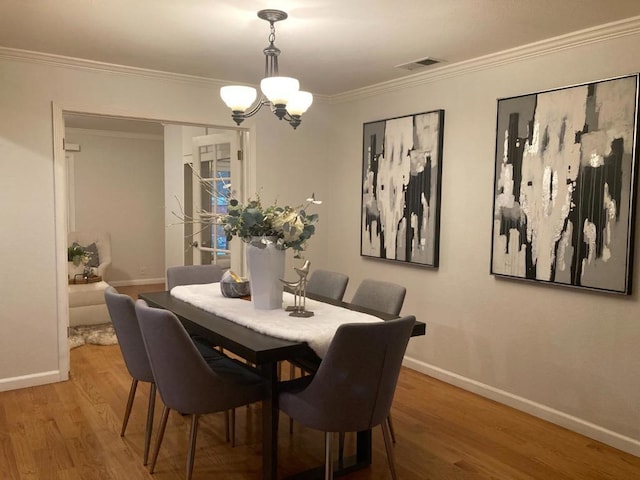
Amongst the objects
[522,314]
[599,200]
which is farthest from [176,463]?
[599,200]

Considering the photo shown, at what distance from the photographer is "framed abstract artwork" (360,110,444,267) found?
410 centimetres

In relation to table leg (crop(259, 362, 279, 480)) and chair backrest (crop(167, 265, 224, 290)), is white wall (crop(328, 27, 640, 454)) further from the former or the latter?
table leg (crop(259, 362, 279, 480))

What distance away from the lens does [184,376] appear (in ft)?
7.71

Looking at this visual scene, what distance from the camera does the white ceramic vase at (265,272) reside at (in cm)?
282

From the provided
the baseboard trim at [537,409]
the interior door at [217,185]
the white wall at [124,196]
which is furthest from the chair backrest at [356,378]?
the white wall at [124,196]

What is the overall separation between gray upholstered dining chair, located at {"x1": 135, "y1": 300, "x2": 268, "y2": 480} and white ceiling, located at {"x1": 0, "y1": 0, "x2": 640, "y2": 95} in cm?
160

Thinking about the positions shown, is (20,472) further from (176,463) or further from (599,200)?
(599,200)

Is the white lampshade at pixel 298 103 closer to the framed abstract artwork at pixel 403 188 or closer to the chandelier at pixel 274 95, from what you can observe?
the chandelier at pixel 274 95

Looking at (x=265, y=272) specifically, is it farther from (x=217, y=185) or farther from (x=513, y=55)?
(x=217, y=185)

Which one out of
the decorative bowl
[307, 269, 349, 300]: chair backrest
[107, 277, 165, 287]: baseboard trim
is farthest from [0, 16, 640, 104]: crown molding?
[107, 277, 165, 287]: baseboard trim

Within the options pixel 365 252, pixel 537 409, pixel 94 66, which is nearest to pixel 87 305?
pixel 94 66

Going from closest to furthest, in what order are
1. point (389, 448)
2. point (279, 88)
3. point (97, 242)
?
point (389, 448) → point (279, 88) → point (97, 242)

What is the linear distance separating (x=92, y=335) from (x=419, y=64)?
13.0 ft

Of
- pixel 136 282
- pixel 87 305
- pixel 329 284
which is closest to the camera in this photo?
pixel 329 284
